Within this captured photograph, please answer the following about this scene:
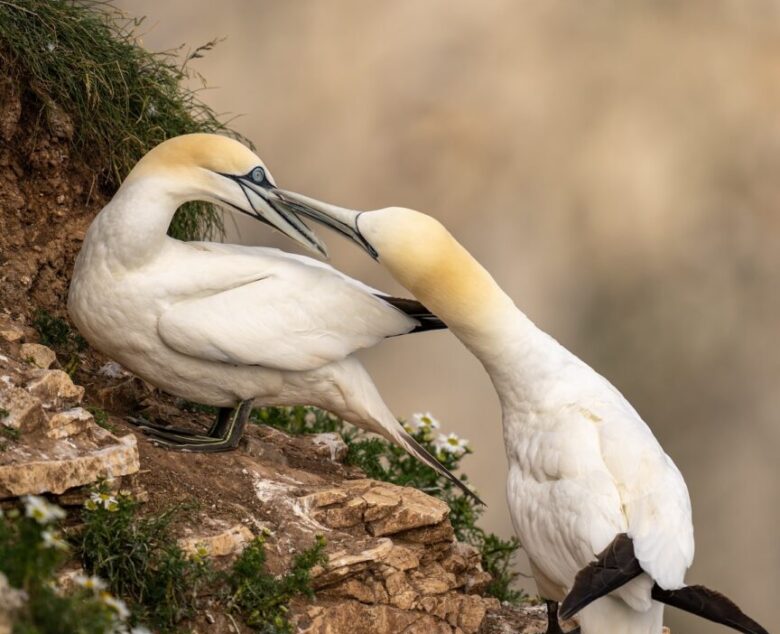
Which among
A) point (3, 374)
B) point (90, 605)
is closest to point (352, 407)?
point (3, 374)

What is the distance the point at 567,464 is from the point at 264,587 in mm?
1138

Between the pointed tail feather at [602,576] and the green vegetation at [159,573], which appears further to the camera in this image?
the green vegetation at [159,573]

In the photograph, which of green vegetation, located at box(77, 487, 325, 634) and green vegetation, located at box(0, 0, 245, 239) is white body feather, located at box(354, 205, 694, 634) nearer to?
green vegetation, located at box(77, 487, 325, 634)

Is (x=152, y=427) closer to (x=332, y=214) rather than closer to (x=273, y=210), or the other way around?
(x=273, y=210)

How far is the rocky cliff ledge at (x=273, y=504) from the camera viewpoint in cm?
423

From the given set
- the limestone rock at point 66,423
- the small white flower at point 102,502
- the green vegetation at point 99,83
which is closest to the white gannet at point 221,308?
the limestone rock at point 66,423

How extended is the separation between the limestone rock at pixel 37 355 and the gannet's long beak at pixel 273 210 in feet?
3.35

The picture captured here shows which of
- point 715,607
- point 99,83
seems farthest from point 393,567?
point 99,83

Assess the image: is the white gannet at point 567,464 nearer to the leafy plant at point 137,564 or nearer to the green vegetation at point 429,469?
the green vegetation at point 429,469

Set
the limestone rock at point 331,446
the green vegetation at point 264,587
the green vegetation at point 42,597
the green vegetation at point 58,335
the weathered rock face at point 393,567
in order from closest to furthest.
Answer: the green vegetation at point 42,597 → the green vegetation at point 264,587 → the weathered rock face at point 393,567 → the green vegetation at point 58,335 → the limestone rock at point 331,446

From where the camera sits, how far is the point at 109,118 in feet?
19.6

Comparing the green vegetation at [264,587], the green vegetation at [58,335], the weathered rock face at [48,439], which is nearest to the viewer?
the weathered rock face at [48,439]

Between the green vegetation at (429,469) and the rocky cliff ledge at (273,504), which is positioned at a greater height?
the green vegetation at (429,469)

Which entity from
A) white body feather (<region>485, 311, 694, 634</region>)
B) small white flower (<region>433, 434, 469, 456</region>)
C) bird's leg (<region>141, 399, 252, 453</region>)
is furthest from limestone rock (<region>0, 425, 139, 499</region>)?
small white flower (<region>433, 434, 469, 456</region>)
